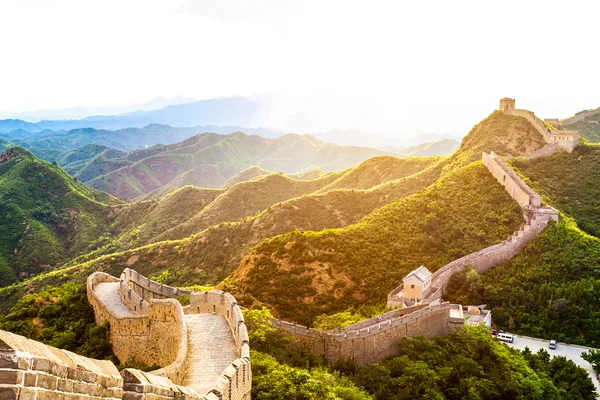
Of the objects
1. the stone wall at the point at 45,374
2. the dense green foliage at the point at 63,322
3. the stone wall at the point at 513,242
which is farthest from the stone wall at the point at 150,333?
the stone wall at the point at 513,242

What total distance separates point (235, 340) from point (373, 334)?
35.8 feet

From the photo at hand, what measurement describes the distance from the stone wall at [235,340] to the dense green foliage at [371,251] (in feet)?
56.2

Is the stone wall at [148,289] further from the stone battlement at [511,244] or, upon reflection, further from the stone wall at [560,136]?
the stone wall at [560,136]

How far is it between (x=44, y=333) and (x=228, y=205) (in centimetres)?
7661

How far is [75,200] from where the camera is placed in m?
114

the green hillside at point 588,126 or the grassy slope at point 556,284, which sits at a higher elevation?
the green hillside at point 588,126

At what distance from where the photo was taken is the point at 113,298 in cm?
2522

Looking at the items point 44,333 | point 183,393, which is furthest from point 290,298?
point 183,393

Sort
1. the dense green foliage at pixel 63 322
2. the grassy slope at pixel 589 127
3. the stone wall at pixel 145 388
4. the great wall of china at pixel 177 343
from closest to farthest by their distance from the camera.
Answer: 1. the great wall of china at pixel 177 343
2. the stone wall at pixel 145 388
3. the dense green foliage at pixel 63 322
4. the grassy slope at pixel 589 127

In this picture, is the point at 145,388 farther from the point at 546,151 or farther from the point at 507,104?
the point at 507,104

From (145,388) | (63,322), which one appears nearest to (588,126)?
(63,322)

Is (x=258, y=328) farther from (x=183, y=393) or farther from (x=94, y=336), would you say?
(x=183, y=393)

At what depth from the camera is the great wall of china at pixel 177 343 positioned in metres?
5.80

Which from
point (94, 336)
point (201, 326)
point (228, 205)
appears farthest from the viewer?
point (228, 205)
